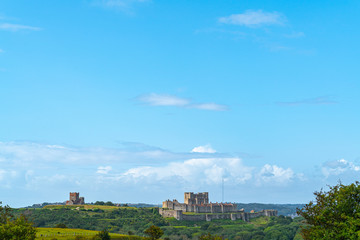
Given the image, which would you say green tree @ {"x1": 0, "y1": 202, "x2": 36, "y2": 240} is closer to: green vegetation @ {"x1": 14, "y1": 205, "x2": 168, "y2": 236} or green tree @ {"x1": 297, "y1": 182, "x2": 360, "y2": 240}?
green tree @ {"x1": 297, "y1": 182, "x2": 360, "y2": 240}

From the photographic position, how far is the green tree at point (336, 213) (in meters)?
47.6

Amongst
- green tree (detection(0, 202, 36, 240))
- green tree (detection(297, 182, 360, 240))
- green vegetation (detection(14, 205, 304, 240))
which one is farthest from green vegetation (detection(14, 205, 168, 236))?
green tree (detection(297, 182, 360, 240))

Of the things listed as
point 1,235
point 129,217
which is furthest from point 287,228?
point 1,235

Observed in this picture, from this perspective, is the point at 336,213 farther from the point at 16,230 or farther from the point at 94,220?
the point at 94,220

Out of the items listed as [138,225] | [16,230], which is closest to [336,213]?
[16,230]

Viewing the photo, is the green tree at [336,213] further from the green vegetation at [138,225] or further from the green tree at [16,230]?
the green vegetation at [138,225]

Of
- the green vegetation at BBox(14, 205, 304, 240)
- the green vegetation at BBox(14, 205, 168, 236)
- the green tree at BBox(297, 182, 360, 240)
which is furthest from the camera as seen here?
the green vegetation at BBox(14, 205, 304, 240)

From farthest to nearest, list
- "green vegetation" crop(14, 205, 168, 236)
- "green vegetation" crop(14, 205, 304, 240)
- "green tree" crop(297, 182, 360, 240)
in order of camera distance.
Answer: "green vegetation" crop(14, 205, 304, 240) → "green vegetation" crop(14, 205, 168, 236) → "green tree" crop(297, 182, 360, 240)

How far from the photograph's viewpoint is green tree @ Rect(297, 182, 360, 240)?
47625 millimetres

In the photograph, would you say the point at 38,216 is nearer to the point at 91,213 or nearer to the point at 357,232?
the point at 91,213

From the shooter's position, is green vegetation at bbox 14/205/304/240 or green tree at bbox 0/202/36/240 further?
green vegetation at bbox 14/205/304/240

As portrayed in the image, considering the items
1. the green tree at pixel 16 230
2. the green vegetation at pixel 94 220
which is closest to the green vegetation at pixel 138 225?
the green vegetation at pixel 94 220

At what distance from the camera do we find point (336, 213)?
5053 centimetres

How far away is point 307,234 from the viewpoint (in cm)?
5403
